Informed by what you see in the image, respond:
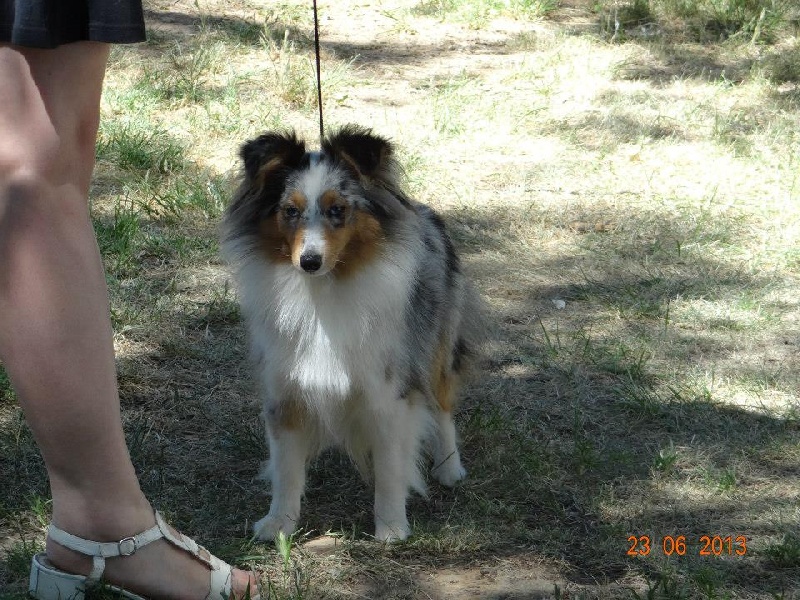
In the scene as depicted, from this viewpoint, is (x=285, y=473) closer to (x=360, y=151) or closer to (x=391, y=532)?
(x=391, y=532)

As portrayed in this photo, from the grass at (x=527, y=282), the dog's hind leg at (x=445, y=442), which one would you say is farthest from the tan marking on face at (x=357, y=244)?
the grass at (x=527, y=282)

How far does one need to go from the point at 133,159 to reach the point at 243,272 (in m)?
2.80

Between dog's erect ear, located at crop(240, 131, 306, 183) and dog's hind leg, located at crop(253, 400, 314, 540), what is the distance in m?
0.75

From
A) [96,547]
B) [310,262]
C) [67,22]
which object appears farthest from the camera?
[310,262]

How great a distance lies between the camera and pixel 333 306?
3064 mm

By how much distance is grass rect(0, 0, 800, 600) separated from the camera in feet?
10.3

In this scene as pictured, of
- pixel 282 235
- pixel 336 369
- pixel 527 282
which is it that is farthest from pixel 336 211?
pixel 527 282

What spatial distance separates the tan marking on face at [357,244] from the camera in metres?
3.01

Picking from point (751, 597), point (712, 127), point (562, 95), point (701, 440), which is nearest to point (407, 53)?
point (562, 95)

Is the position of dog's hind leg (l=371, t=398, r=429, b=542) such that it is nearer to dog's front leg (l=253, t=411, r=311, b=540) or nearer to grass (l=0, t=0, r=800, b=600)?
grass (l=0, t=0, r=800, b=600)

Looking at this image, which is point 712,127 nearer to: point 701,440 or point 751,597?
point 701,440

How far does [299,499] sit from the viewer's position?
3.24 metres

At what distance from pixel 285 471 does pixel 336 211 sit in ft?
2.71

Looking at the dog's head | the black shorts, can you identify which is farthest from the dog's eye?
the black shorts
